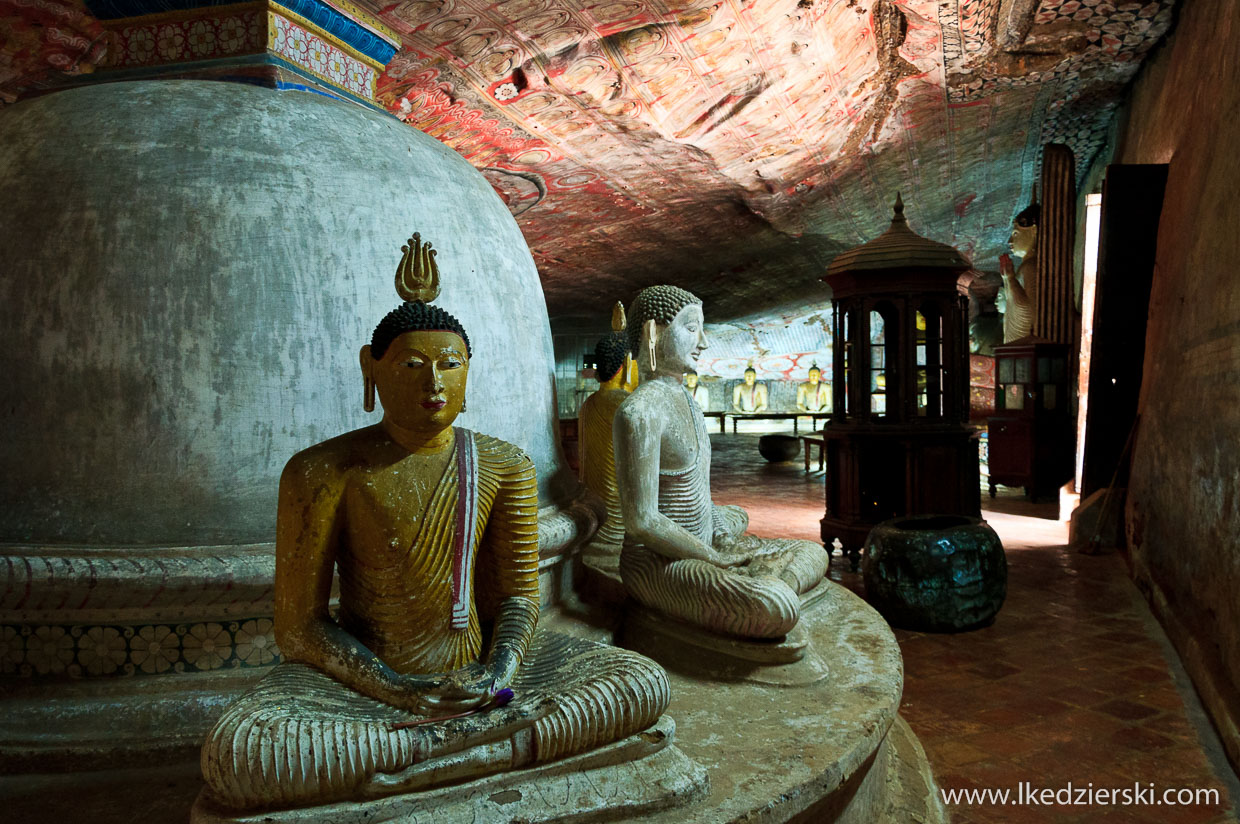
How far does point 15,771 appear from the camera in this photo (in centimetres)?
209

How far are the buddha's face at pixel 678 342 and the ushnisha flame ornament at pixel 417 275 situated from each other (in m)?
1.14

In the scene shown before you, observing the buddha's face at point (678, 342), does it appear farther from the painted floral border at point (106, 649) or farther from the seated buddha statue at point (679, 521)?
the painted floral border at point (106, 649)

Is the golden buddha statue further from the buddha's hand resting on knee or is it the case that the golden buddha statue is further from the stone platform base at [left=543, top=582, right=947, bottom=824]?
the buddha's hand resting on knee

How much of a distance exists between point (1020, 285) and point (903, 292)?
621 centimetres

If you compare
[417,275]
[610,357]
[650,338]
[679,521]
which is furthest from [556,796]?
[610,357]

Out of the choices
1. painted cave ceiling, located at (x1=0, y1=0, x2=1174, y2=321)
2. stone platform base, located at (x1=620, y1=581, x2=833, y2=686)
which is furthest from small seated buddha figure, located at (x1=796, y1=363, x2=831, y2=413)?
stone platform base, located at (x1=620, y1=581, x2=833, y2=686)

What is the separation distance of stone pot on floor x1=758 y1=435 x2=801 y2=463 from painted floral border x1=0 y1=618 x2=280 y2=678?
37.1 feet

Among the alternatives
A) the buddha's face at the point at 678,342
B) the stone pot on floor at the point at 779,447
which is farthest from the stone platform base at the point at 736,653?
the stone pot on floor at the point at 779,447

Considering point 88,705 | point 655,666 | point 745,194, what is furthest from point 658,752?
point 745,194

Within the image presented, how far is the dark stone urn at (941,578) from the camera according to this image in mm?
4242

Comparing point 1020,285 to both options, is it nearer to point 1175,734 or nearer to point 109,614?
point 1175,734

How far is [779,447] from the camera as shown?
13.1 m

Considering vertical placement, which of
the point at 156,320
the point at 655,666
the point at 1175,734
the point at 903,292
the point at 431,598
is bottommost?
the point at 1175,734

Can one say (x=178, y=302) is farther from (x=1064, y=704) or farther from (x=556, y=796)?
(x=1064, y=704)
